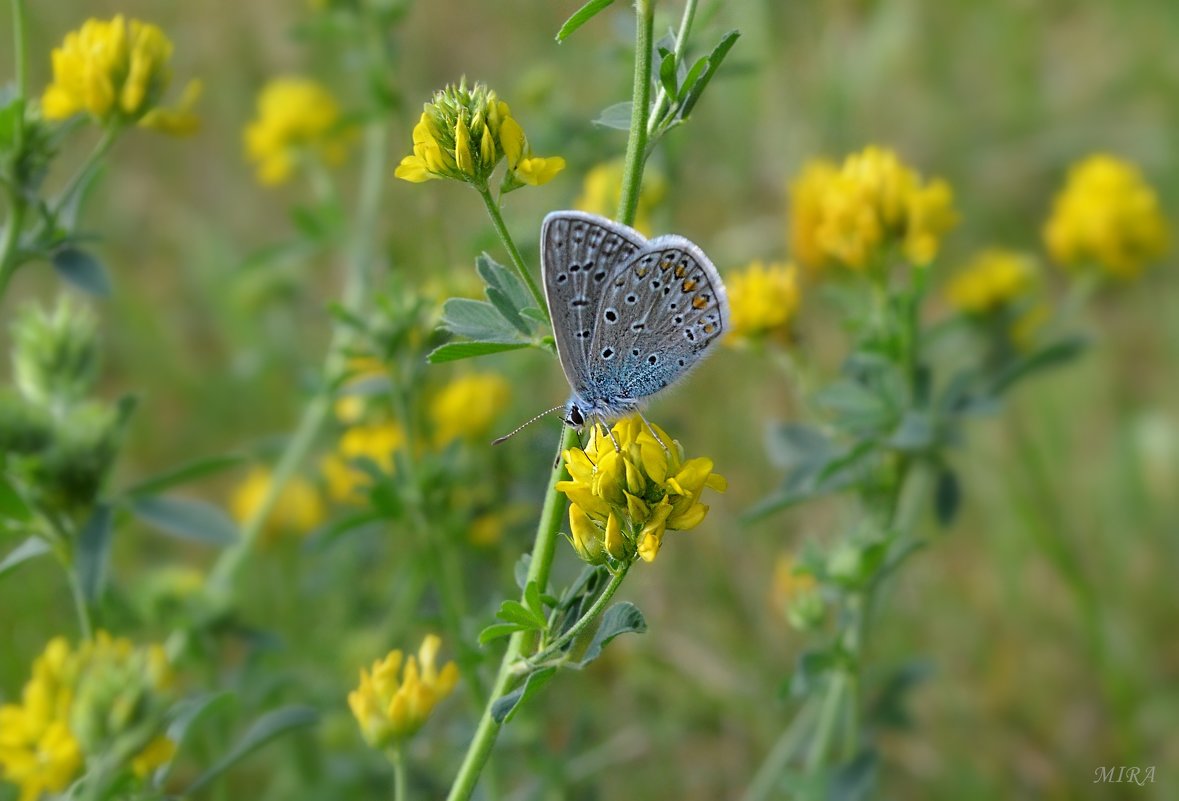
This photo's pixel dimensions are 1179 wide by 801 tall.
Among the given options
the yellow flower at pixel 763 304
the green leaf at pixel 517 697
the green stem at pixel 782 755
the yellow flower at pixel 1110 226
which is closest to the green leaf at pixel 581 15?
the green leaf at pixel 517 697

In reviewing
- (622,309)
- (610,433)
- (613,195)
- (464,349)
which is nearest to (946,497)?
(613,195)

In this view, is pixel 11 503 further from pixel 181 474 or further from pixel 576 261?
pixel 576 261

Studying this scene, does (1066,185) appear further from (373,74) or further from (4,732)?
(4,732)

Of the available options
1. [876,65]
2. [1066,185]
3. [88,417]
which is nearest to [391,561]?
[88,417]

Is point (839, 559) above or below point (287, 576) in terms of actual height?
below

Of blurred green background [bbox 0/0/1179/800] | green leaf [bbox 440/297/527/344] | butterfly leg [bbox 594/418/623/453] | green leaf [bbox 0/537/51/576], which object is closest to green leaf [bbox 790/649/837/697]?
blurred green background [bbox 0/0/1179/800]

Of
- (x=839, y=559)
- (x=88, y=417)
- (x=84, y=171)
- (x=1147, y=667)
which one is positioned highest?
(x=84, y=171)
